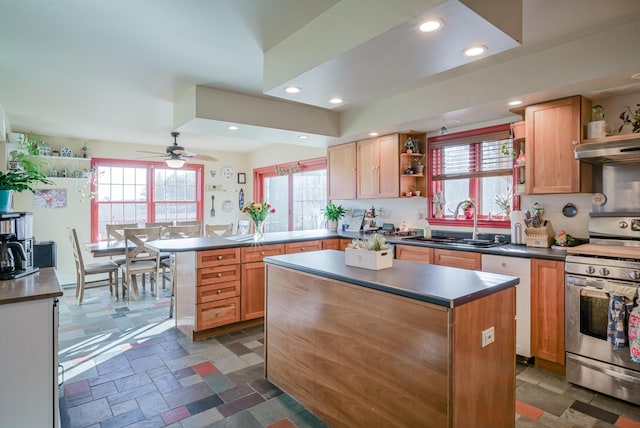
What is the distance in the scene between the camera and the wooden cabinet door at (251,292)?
370 cm

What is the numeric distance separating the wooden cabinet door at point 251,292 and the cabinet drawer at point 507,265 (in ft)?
7.18

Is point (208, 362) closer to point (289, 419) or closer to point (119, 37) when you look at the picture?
point (289, 419)

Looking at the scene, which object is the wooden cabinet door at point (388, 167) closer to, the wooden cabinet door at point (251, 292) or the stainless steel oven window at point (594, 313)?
the wooden cabinet door at point (251, 292)

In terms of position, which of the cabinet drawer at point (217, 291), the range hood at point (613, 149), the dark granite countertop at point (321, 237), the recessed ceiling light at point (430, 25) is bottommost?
the cabinet drawer at point (217, 291)

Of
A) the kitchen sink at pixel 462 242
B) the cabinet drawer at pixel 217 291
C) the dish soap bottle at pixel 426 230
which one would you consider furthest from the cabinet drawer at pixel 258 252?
the dish soap bottle at pixel 426 230

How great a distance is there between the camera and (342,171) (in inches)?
199

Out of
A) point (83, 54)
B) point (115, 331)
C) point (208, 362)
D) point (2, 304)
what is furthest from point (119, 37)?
point (115, 331)

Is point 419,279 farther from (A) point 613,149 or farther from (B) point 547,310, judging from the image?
(A) point 613,149

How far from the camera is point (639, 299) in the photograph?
7.41 feet

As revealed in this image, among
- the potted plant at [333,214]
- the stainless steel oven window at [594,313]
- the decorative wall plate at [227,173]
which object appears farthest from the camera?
the decorative wall plate at [227,173]

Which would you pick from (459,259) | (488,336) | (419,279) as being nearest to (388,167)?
(459,259)

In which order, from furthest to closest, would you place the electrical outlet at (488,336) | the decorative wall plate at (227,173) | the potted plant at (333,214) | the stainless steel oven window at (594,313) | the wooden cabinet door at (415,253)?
1. the decorative wall plate at (227,173)
2. the potted plant at (333,214)
3. the wooden cabinet door at (415,253)
4. the stainless steel oven window at (594,313)
5. the electrical outlet at (488,336)

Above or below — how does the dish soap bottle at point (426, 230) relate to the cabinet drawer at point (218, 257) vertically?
above

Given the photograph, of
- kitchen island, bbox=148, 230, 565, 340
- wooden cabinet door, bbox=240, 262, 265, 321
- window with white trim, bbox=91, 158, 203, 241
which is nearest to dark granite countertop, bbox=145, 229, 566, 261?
kitchen island, bbox=148, 230, 565, 340
